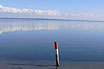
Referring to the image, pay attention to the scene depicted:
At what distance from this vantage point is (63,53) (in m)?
23.4

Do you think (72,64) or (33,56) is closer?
(72,64)

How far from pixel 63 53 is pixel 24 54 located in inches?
161

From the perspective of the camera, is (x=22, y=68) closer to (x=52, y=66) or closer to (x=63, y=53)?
(x=52, y=66)

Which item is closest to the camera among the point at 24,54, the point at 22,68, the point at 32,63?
the point at 22,68

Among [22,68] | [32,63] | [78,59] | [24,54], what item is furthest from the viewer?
[24,54]

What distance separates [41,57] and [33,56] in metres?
0.79

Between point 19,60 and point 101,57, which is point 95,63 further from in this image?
point 19,60

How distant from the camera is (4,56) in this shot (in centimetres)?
2128

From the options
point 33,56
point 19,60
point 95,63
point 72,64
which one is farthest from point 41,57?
point 95,63

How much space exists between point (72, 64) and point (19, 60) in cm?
474

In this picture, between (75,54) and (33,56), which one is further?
(75,54)

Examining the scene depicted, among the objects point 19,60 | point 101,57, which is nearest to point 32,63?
point 19,60

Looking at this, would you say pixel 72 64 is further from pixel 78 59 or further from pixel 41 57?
pixel 41 57

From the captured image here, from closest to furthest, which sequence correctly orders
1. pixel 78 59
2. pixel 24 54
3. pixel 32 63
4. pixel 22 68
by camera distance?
pixel 22 68 < pixel 32 63 < pixel 78 59 < pixel 24 54
